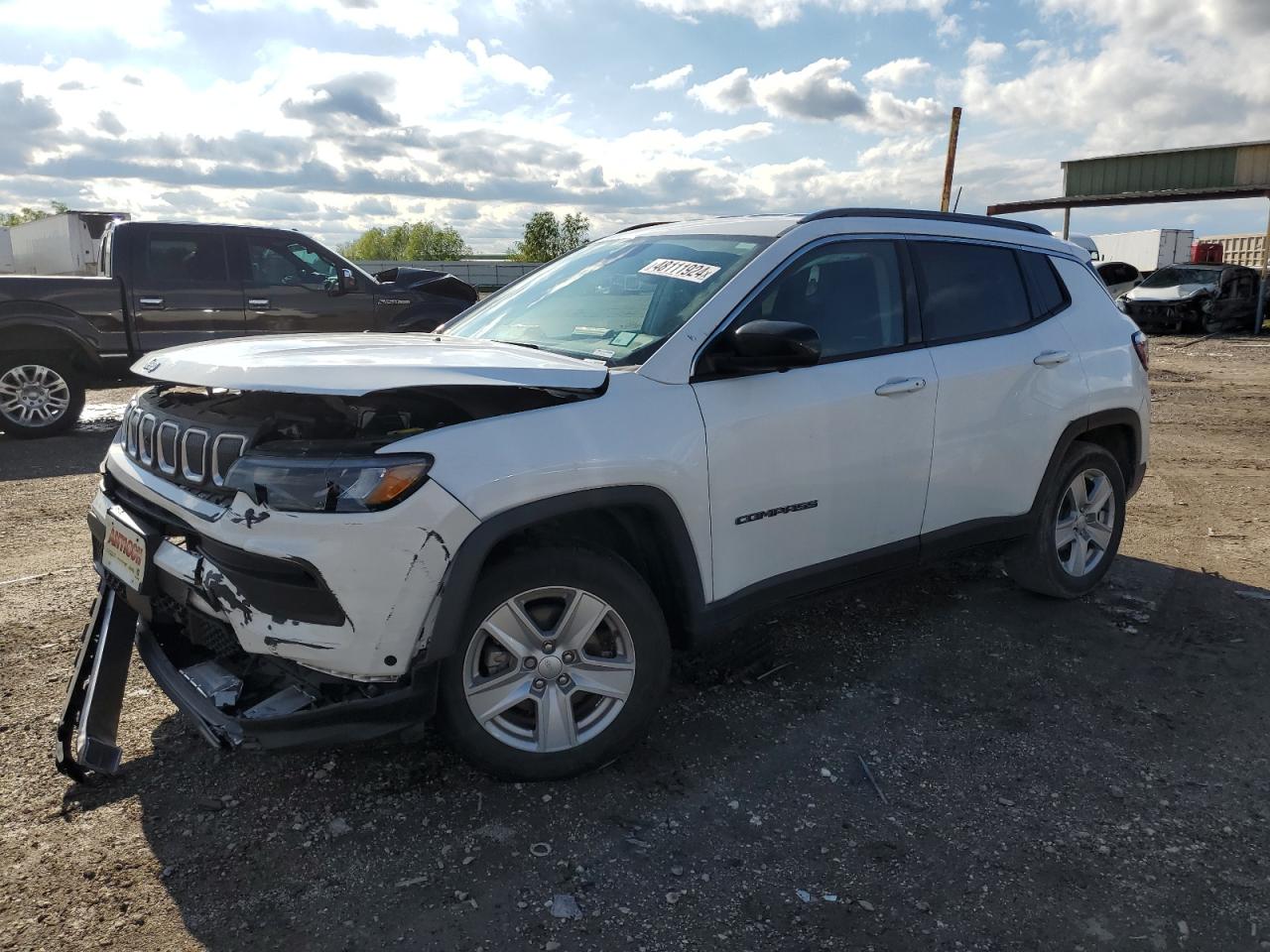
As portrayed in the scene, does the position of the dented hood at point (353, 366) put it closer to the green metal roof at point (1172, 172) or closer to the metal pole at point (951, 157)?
the metal pole at point (951, 157)

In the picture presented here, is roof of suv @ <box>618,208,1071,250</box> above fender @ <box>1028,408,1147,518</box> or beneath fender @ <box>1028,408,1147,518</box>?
above

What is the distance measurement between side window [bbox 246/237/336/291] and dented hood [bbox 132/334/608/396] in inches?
274

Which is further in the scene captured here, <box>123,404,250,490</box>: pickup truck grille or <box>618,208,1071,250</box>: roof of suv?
<box>618,208,1071,250</box>: roof of suv

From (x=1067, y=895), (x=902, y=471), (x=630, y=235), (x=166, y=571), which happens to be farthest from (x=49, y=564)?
(x=1067, y=895)

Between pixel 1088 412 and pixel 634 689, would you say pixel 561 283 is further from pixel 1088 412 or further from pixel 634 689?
pixel 1088 412

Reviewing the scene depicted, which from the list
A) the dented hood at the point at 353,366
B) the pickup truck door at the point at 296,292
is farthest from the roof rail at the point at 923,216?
the pickup truck door at the point at 296,292

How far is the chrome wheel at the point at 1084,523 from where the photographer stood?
462cm

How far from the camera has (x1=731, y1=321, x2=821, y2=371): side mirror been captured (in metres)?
3.03

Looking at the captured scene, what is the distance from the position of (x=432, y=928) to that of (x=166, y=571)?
129 centimetres

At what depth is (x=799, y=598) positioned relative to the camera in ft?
11.6

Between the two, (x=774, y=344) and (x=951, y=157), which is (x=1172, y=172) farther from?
(x=774, y=344)

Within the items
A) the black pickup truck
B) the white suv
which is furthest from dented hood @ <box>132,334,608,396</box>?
the black pickup truck

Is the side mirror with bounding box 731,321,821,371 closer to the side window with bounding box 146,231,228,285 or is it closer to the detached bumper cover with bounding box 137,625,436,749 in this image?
the detached bumper cover with bounding box 137,625,436,749

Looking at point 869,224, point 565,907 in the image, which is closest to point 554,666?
point 565,907
